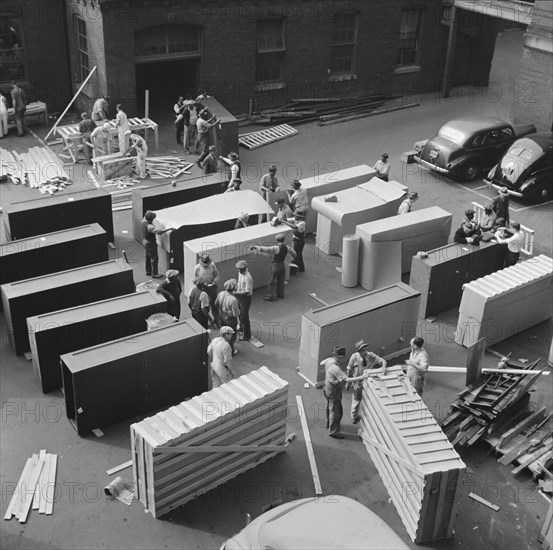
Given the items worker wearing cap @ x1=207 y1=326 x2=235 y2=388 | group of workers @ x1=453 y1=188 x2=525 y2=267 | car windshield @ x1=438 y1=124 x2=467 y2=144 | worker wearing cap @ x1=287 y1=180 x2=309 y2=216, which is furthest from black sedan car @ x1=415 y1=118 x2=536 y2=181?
worker wearing cap @ x1=207 y1=326 x2=235 y2=388

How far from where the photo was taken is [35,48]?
92.6 ft

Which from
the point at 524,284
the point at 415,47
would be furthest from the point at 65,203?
the point at 415,47

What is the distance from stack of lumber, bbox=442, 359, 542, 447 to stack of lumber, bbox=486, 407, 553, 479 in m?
0.25

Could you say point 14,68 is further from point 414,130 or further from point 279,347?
point 279,347

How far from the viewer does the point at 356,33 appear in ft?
101

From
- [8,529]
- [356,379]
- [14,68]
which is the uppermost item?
[14,68]

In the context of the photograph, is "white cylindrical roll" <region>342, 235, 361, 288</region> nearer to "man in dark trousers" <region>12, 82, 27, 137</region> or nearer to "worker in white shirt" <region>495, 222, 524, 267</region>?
"worker in white shirt" <region>495, 222, 524, 267</region>

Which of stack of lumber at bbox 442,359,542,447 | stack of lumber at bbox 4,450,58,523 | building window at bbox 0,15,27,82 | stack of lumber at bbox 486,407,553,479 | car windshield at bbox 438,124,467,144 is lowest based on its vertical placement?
stack of lumber at bbox 4,450,58,523

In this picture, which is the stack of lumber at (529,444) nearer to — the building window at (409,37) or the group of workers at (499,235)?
the group of workers at (499,235)

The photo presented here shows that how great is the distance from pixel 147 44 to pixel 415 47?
11950 mm

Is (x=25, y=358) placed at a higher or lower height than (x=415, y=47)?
lower

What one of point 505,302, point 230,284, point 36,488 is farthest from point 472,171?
point 36,488

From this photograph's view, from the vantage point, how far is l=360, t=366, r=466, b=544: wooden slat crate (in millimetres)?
11625

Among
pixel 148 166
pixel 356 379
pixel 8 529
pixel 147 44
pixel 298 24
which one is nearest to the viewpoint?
pixel 8 529
